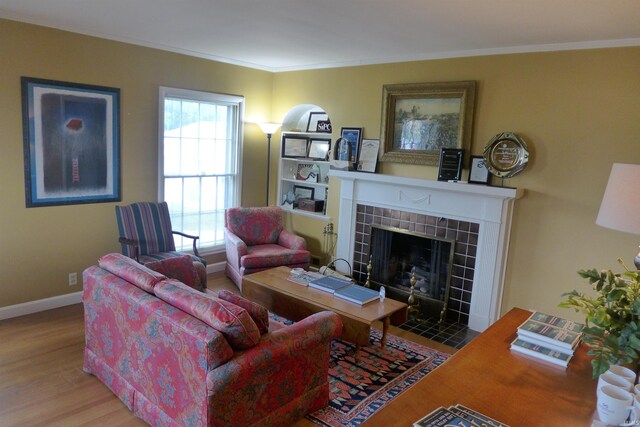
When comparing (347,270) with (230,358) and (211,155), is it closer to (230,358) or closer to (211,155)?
(211,155)

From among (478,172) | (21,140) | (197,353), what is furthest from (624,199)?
(21,140)

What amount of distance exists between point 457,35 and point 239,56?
2.47m

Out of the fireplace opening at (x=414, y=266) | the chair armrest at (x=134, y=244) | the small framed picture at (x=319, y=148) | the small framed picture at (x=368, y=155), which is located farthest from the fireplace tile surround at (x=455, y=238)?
the chair armrest at (x=134, y=244)

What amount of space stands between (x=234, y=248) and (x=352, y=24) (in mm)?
2567

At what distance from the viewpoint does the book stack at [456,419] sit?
138 cm

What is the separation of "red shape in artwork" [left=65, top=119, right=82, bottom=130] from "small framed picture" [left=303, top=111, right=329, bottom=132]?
275cm

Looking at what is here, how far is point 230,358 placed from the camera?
7.06 ft

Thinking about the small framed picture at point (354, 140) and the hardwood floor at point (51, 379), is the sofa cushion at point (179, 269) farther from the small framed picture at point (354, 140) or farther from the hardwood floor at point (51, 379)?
the small framed picture at point (354, 140)

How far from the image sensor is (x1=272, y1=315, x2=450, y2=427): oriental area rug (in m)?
2.81

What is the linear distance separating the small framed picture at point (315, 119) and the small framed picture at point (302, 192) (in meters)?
0.76

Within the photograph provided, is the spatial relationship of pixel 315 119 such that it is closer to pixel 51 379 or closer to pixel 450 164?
pixel 450 164

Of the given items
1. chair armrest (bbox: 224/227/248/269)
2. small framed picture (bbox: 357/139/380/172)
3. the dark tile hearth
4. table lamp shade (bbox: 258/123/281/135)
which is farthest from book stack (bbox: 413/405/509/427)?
table lamp shade (bbox: 258/123/281/135)

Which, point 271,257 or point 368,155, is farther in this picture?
point 368,155

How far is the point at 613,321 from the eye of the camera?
1484 mm
